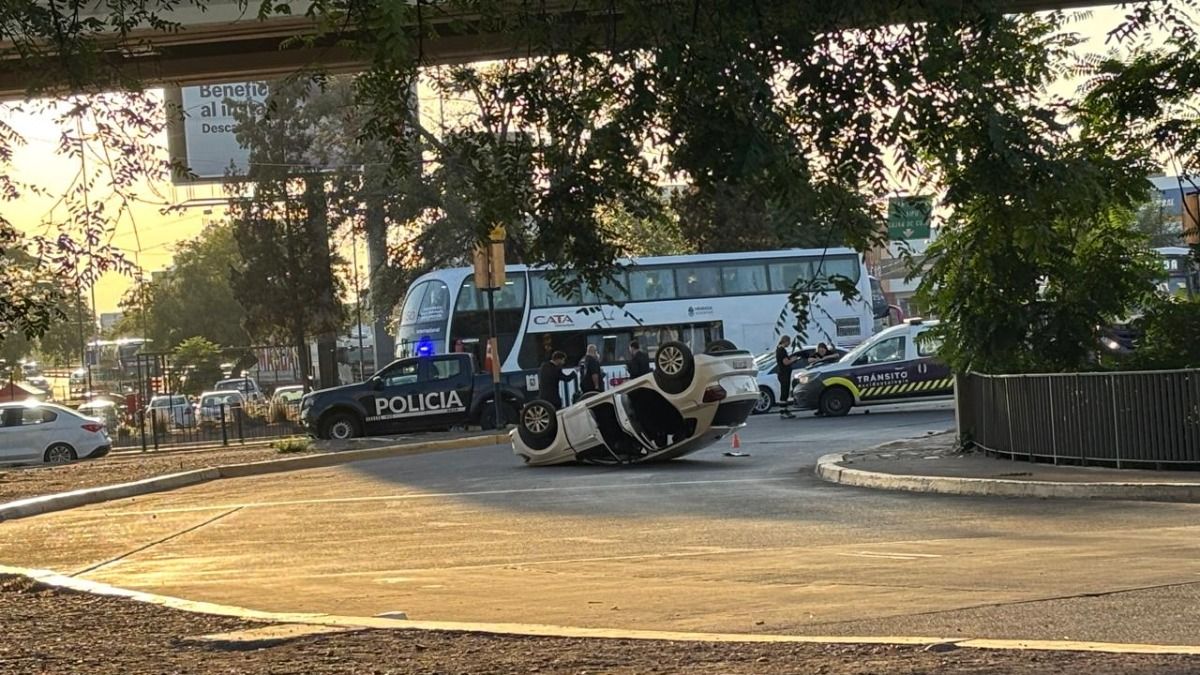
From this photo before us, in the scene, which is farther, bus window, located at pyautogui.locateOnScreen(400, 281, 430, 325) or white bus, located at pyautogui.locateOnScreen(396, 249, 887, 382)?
bus window, located at pyautogui.locateOnScreen(400, 281, 430, 325)

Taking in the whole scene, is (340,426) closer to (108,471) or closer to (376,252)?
(108,471)

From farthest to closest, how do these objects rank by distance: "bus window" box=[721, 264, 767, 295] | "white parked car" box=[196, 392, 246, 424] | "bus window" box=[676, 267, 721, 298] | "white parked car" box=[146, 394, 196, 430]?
"bus window" box=[721, 264, 767, 295], "bus window" box=[676, 267, 721, 298], "white parked car" box=[146, 394, 196, 430], "white parked car" box=[196, 392, 246, 424]

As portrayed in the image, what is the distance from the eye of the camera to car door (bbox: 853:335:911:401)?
118 feet

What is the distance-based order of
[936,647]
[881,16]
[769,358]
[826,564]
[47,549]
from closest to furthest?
[936,647] < [881,16] < [826,564] < [47,549] < [769,358]

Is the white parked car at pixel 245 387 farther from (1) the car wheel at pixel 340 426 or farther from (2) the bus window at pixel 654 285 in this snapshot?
(1) the car wheel at pixel 340 426

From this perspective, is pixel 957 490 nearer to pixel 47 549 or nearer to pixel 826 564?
pixel 826 564

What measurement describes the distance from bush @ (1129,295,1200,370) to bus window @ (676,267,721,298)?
27488 millimetres

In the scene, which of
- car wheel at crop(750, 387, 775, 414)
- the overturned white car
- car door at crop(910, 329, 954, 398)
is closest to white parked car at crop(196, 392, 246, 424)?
car wheel at crop(750, 387, 775, 414)

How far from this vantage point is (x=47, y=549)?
639 inches

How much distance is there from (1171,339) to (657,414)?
6.45 metres

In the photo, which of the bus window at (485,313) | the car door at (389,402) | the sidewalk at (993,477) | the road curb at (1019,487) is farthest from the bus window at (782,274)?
the road curb at (1019,487)

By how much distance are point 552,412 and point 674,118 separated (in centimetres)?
1515

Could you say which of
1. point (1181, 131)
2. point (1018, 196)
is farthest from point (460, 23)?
point (1181, 131)

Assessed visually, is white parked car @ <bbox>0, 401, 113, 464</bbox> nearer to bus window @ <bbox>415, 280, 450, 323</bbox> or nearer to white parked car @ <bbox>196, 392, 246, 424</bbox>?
white parked car @ <bbox>196, 392, 246, 424</bbox>
